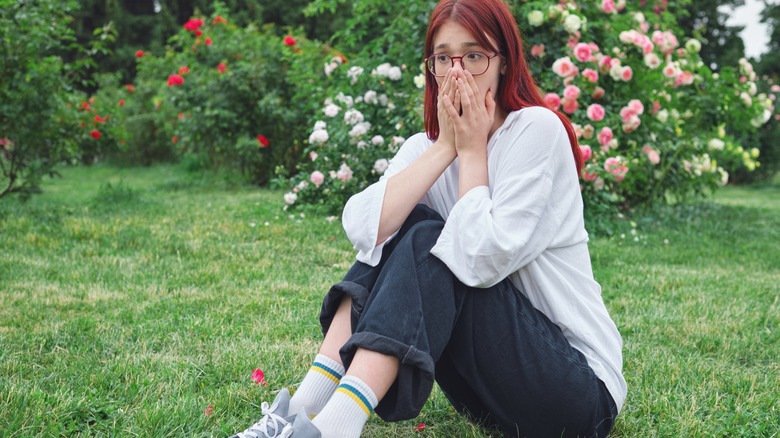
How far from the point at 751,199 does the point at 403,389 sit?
9.77 m

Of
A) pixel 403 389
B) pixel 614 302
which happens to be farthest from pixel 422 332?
pixel 614 302

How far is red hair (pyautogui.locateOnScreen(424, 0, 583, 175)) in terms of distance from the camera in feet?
6.13

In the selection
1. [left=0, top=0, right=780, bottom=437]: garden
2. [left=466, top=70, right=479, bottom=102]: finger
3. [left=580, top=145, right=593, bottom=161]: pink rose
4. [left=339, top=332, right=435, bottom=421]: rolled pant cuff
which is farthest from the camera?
[left=580, top=145, right=593, bottom=161]: pink rose

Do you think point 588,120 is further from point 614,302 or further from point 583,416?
point 583,416

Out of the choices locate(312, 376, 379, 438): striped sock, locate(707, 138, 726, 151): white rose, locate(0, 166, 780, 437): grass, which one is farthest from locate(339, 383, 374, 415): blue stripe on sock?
locate(707, 138, 726, 151): white rose

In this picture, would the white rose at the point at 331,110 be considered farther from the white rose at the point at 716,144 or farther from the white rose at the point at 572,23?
the white rose at the point at 716,144

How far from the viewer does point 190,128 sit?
8109 millimetres

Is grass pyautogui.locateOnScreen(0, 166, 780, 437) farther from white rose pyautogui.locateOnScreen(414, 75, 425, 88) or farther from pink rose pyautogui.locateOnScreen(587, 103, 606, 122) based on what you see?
white rose pyautogui.locateOnScreen(414, 75, 425, 88)

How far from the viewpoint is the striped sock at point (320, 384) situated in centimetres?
169

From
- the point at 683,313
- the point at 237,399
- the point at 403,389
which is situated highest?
the point at 403,389

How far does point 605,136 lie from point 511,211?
376 cm

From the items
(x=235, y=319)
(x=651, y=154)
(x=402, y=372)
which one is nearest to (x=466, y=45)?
(x=402, y=372)

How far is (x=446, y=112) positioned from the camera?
6.17 feet

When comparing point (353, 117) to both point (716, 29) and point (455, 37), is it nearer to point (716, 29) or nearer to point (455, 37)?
point (455, 37)
